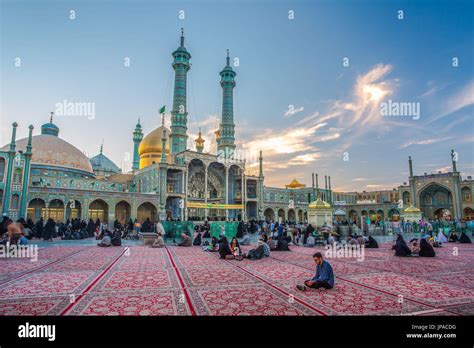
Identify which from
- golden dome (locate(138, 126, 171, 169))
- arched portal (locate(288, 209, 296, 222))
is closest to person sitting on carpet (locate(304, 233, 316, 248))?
golden dome (locate(138, 126, 171, 169))

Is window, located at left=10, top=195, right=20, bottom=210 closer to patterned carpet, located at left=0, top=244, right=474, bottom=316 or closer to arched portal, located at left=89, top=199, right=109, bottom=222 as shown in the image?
arched portal, located at left=89, top=199, right=109, bottom=222

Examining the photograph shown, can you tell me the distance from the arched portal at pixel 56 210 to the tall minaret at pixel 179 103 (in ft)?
43.8

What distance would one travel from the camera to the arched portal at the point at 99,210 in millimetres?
26859

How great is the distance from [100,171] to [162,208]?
2341 cm

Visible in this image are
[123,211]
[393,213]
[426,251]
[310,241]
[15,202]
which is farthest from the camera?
[393,213]

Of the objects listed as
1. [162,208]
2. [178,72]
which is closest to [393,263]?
[162,208]

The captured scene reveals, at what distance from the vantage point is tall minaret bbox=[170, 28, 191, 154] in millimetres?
34500

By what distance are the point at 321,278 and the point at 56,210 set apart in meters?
26.8

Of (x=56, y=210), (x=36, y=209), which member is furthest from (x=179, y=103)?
(x=36, y=209)

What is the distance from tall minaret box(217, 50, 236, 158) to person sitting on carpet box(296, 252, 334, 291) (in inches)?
1365

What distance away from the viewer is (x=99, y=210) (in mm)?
27406

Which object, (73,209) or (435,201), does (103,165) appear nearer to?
(73,209)
